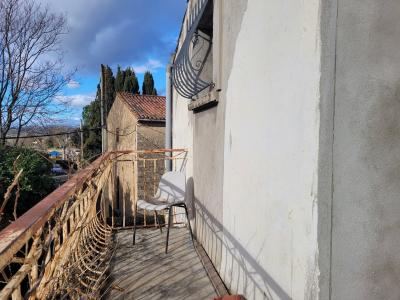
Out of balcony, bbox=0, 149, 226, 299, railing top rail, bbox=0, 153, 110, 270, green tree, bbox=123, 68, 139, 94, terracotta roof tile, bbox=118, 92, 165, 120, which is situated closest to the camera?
railing top rail, bbox=0, 153, 110, 270

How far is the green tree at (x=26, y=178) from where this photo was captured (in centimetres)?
566

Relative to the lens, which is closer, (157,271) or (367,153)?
(367,153)

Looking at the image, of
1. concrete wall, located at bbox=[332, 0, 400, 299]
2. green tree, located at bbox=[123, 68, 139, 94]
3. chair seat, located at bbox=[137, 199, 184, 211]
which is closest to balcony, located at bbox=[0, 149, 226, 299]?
chair seat, located at bbox=[137, 199, 184, 211]

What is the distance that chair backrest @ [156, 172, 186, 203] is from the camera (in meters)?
4.17

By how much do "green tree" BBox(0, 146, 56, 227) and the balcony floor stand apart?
8.57 feet

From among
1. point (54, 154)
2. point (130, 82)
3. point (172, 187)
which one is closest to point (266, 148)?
point (54, 154)

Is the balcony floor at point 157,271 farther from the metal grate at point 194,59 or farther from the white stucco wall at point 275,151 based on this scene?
the metal grate at point 194,59

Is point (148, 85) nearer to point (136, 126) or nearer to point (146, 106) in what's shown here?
point (146, 106)

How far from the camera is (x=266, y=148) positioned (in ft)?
6.35

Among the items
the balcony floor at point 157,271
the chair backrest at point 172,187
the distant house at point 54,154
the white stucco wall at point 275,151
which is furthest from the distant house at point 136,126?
the white stucco wall at point 275,151

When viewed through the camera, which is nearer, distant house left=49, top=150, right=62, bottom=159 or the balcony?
the balcony

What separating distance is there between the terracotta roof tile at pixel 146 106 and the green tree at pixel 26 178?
7016mm

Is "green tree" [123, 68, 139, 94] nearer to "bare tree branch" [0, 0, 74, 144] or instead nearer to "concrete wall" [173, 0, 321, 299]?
"bare tree branch" [0, 0, 74, 144]

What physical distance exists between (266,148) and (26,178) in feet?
17.7
